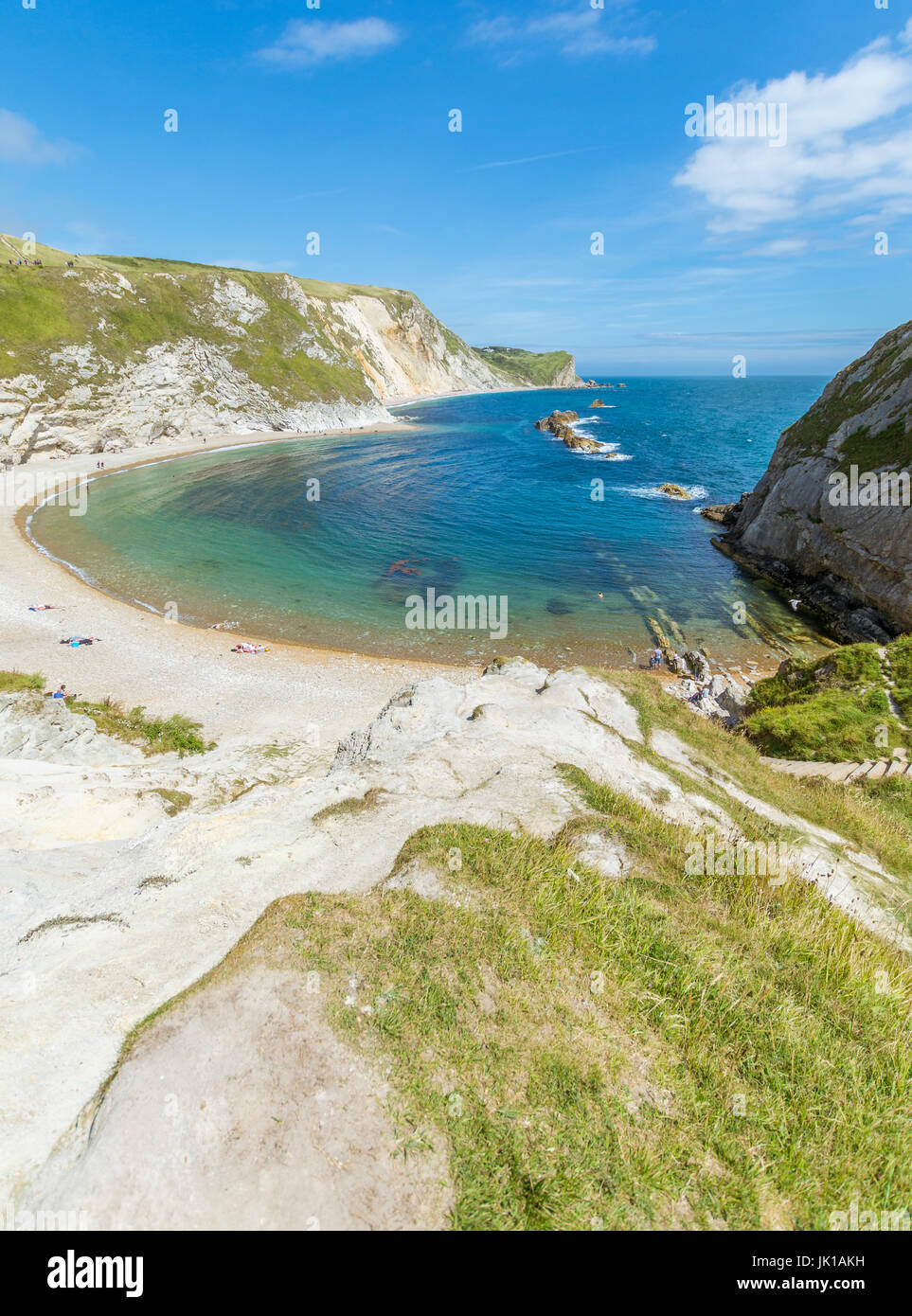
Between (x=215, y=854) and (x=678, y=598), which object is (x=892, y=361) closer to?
(x=678, y=598)

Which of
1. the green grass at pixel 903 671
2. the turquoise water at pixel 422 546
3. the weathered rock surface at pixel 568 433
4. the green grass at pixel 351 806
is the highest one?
the weathered rock surface at pixel 568 433

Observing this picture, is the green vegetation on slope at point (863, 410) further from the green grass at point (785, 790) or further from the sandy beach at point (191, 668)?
the sandy beach at point (191, 668)

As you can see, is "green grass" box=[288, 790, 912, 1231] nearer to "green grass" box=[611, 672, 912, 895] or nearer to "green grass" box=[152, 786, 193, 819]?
"green grass" box=[611, 672, 912, 895]

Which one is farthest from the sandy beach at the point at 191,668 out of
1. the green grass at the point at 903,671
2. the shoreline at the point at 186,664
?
the green grass at the point at 903,671

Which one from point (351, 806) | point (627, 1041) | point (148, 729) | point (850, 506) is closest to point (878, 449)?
point (850, 506)

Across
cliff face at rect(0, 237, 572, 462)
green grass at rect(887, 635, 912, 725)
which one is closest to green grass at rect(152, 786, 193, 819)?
green grass at rect(887, 635, 912, 725)
